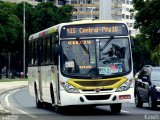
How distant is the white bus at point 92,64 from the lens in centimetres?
2036

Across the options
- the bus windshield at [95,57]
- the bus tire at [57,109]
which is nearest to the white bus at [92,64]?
the bus windshield at [95,57]

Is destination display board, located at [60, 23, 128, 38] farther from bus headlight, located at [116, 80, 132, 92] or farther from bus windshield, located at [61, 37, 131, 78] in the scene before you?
bus headlight, located at [116, 80, 132, 92]

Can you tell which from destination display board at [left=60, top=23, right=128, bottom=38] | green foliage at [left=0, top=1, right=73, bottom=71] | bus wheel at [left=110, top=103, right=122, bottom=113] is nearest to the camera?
destination display board at [left=60, top=23, right=128, bottom=38]

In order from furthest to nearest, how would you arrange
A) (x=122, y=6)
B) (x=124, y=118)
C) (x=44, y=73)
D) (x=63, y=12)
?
(x=122, y=6)
(x=63, y=12)
(x=44, y=73)
(x=124, y=118)

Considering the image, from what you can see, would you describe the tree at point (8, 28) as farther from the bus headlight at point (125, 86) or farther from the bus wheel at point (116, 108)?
the bus headlight at point (125, 86)

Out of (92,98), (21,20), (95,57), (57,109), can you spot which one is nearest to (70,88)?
(92,98)

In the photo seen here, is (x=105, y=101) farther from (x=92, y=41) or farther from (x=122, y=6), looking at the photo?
(x=122, y=6)

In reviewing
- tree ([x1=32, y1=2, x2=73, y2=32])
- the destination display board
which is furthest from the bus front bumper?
tree ([x1=32, y1=2, x2=73, y2=32])

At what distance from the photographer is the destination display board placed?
69.2ft

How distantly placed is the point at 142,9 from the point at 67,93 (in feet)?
117

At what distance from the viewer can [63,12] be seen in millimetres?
109562

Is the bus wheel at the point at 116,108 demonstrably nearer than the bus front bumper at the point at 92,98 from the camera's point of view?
No

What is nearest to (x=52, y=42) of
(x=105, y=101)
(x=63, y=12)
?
(x=105, y=101)

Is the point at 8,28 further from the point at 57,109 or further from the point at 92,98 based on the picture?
the point at 92,98
